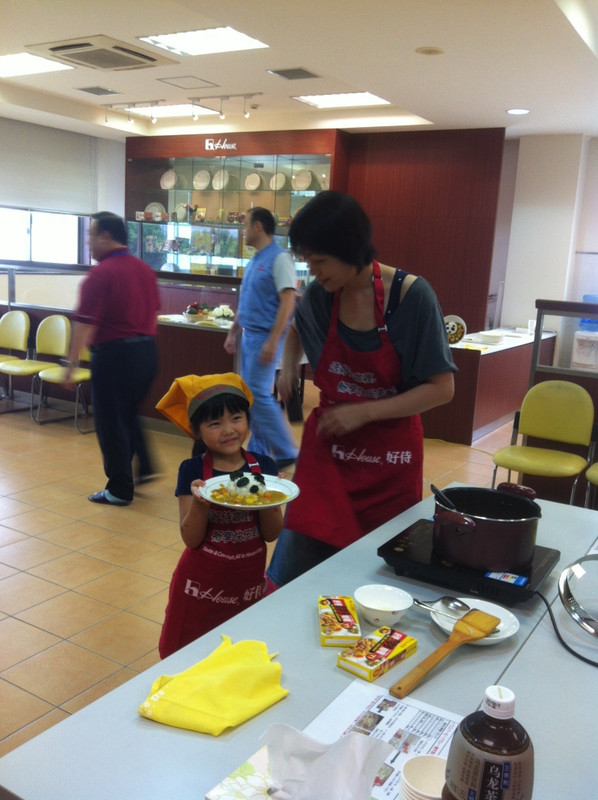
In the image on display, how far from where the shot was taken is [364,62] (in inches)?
193

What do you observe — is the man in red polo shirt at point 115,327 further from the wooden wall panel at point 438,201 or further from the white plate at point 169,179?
the white plate at point 169,179

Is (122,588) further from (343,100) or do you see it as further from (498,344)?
(343,100)

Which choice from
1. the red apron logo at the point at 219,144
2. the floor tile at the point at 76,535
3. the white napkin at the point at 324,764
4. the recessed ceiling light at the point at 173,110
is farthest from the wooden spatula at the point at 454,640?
the red apron logo at the point at 219,144

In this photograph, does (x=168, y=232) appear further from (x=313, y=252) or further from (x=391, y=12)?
(x=313, y=252)

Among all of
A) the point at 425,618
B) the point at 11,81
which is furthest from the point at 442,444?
the point at 11,81

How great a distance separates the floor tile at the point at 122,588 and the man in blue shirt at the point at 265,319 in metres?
1.15

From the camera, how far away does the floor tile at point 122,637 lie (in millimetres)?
2414

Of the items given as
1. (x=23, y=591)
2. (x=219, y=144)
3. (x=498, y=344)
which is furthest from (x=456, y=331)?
(x=219, y=144)

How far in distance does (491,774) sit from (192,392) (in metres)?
1.19

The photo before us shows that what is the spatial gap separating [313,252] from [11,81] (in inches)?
268

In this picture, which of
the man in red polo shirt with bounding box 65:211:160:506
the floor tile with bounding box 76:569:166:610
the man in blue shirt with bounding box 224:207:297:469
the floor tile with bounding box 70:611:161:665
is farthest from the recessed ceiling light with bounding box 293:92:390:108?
the floor tile with bounding box 70:611:161:665

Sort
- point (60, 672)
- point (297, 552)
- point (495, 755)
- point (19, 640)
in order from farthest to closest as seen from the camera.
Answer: point (19, 640), point (60, 672), point (297, 552), point (495, 755)

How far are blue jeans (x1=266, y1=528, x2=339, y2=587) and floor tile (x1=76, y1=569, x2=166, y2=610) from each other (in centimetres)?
121

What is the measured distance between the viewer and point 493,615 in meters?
1.23
